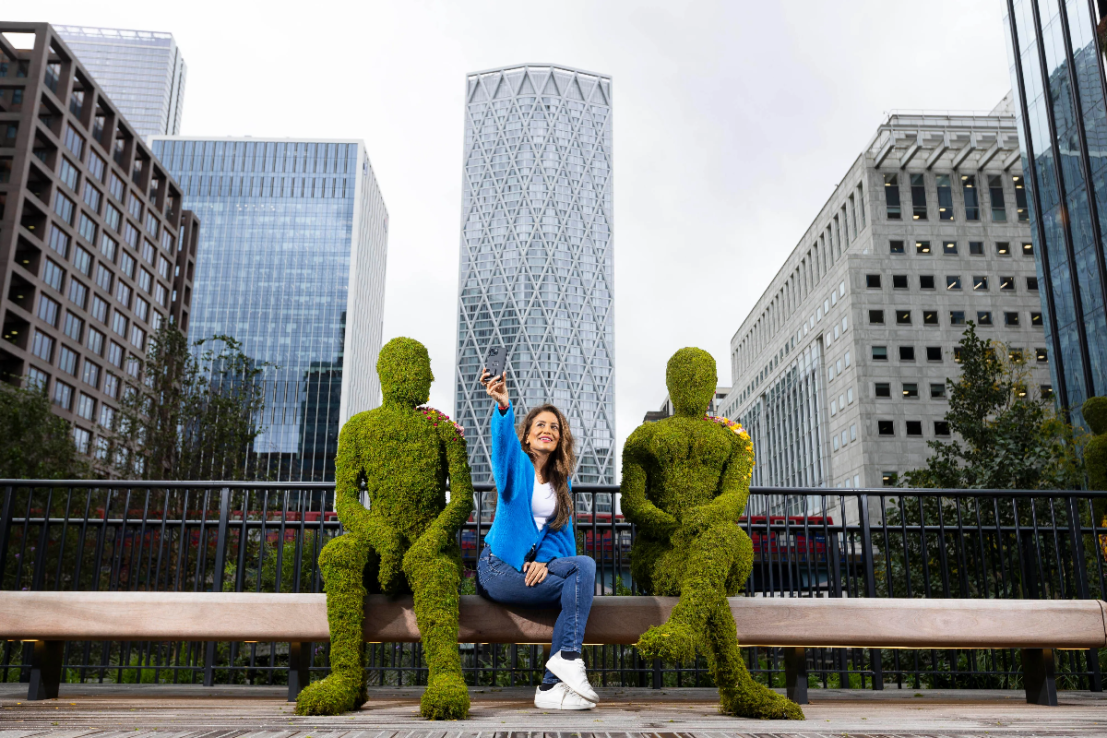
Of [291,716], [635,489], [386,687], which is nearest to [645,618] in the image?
[635,489]

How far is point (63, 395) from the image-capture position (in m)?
54.8

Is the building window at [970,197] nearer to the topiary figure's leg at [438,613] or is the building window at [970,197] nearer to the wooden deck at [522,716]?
the wooden deck at [522,716]

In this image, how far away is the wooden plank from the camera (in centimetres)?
431

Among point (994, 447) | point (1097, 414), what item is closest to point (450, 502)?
point (1097, 414)

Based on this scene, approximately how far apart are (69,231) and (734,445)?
60913 millimetres

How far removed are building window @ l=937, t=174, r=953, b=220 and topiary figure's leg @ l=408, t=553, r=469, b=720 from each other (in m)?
62.7

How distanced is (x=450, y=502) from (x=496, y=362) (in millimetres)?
879

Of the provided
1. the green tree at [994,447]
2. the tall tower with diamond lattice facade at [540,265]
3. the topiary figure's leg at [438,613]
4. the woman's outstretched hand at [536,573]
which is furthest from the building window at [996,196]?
the tall tower with diamond lattice facade at [540,265]

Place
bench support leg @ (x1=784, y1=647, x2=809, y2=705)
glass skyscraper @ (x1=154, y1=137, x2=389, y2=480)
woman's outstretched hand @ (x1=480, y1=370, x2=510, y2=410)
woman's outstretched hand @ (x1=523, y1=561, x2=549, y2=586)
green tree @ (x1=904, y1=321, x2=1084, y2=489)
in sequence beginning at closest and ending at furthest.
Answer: woman's outstretched hand @ (x1=480, y1=370, x2=510, y2=410) → woman's outstretched hand @ (x1=523, y1=561, x2=549, y2=586) → bench support leg @ (x1=784, y1=647, x2=809, y2=705) → green tree @ (x1=904, y1=321, x2=1084, y2=489) → glass skyscraper @ (x1=154, y1=137, x2=389, y2=480)

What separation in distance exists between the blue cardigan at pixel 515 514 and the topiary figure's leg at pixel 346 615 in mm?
733

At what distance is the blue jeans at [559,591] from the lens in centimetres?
413

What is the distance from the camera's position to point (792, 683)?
15.6 feet

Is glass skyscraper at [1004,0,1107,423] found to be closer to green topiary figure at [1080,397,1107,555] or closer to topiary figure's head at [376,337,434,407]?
green topiary figure at [1080,397,1107,555]

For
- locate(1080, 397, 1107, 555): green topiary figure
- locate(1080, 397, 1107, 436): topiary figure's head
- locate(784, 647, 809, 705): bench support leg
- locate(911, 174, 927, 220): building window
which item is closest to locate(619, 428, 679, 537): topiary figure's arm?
locate(784, 647, 809, 705): bench support leg
